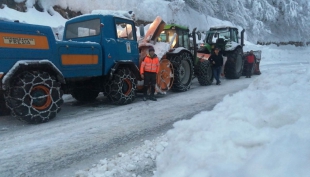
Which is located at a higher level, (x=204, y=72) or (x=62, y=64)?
(x=62, y=64)

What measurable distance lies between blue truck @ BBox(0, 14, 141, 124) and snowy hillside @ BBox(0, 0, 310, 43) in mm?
5760

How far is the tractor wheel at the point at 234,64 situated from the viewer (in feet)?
39.0

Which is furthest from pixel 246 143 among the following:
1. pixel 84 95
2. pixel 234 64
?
pixel 234 64

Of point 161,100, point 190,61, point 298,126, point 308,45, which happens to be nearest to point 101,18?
point 161,100

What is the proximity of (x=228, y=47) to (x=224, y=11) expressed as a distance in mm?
10881

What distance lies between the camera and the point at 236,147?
2.42 meters

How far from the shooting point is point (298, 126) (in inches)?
97.2

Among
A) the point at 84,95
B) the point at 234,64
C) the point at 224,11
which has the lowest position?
the point at 84,95

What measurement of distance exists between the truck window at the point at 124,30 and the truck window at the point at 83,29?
558 mm

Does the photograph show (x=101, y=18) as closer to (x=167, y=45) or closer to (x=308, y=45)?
(x=167, y=45)

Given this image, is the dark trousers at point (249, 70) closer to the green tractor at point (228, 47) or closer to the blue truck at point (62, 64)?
the green tractor at point (228, 47)

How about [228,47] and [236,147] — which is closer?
[236,147]

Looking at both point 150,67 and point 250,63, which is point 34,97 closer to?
point 150,67

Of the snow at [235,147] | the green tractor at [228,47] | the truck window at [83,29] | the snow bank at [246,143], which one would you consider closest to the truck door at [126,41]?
the truck window at [83,29]
